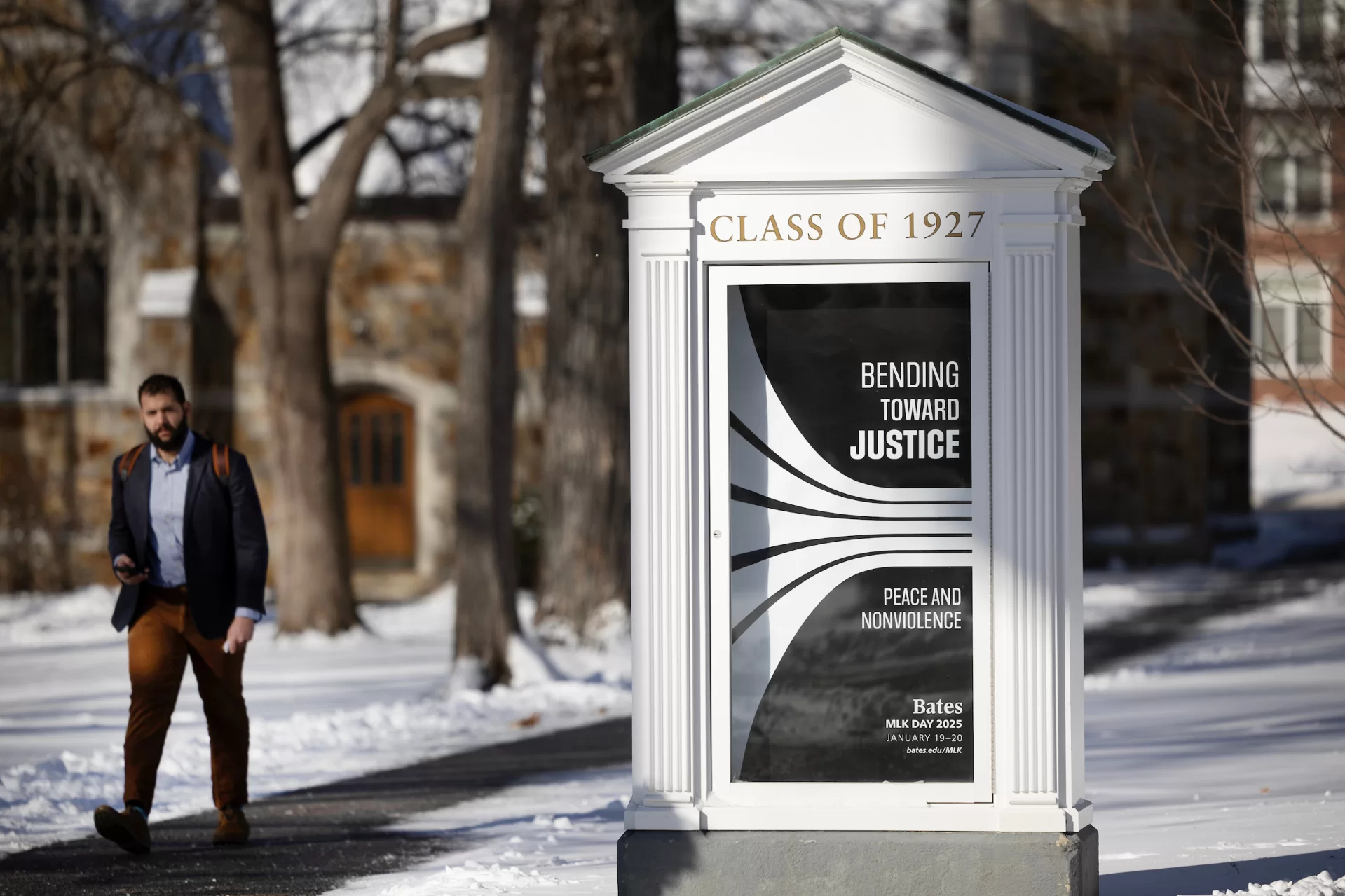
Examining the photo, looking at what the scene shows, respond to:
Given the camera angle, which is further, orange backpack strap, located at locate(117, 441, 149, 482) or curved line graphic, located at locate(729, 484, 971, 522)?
orange backpack strap, located at locate(117, 441, 149, 482)

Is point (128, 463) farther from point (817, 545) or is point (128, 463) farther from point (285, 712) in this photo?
point (285, 712)

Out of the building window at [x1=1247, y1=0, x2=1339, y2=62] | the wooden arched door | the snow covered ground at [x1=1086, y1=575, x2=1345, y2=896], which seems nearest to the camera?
the snow covered ground at [x1=1086, y1=575, x2=1345, y2=896]

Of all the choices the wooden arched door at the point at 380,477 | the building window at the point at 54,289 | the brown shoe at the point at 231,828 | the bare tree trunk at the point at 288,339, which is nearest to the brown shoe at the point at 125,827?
the brown shoe at the point at 231,828

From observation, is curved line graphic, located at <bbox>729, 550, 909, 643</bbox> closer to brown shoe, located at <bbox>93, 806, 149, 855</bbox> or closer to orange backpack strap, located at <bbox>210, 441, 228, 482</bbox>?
orange backpack strap, located at <bbox>210, 441, 228, 482</bbox>

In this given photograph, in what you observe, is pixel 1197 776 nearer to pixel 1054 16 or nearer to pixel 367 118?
pixel 367 118

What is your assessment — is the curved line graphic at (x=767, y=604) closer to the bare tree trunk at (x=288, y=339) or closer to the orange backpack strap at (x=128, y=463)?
the orange backpack strap at (x=128, y=463)

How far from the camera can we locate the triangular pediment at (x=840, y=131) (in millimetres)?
5609

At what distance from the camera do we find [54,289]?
2288cm

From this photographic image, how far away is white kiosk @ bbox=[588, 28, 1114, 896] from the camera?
5.67m

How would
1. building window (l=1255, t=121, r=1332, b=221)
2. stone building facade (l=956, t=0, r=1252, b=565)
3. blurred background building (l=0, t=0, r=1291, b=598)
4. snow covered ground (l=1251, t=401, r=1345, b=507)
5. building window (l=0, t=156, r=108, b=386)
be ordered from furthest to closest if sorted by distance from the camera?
snow covered ground (l=1251, t=401, r=1345, b=507), stone building facade (l=956, t=0, r=1252, b=565), building window (l=0, t=156, r=108, b=386), blurred background building (l=0, t=0, r=1291, b=598), building window (l=1255, t=121, r=1332, b=221)

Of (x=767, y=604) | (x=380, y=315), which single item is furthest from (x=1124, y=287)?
(x=767, y=604)

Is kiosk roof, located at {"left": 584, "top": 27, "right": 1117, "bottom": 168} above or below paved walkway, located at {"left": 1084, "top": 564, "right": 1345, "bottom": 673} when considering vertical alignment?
above

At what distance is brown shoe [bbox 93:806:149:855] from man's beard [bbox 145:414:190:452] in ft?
4.74

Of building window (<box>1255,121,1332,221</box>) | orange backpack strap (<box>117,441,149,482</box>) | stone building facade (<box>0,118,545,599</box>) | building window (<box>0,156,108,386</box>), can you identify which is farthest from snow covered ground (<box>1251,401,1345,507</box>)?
orange backpack strap (<box>117,441,149,482</box>)
